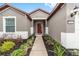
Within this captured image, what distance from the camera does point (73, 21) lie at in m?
5.22

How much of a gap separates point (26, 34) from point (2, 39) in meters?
0.62

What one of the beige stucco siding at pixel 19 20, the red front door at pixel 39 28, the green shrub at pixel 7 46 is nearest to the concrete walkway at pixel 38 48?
the red front door at pixel 39 28

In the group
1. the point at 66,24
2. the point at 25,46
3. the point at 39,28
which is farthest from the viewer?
the point at 39,28

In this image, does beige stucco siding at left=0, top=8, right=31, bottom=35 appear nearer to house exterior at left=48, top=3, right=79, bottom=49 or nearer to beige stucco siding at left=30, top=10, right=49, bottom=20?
beige stucco siding at left=30, top=10, right=49, bottom=20

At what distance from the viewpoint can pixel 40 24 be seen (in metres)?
5.45

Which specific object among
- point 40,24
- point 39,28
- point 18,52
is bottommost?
point 18,52

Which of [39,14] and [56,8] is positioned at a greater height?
[56,8]

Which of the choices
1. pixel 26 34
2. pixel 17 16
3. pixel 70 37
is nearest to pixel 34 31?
pixel 26 34

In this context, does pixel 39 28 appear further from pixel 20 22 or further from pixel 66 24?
pixel 66 24

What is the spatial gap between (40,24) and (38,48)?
2.02 ft

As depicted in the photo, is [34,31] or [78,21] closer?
[78,21]

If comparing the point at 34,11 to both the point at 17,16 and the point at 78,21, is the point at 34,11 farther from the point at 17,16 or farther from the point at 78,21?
the point at 78,21

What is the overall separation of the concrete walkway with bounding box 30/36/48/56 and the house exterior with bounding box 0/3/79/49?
0.18m

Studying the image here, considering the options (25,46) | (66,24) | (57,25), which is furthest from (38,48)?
(66,24)
